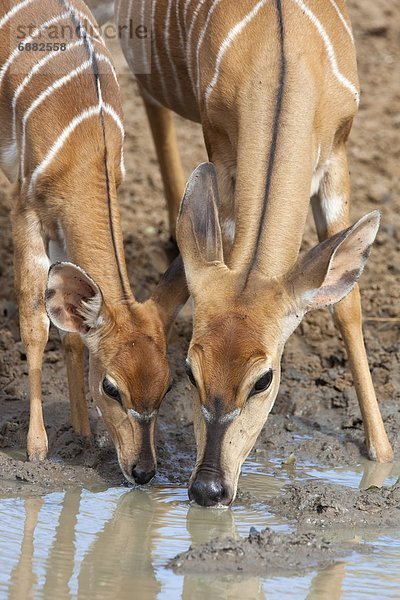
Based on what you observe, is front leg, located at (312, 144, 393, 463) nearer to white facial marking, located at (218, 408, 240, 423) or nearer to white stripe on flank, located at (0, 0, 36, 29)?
white facial marking, located at (218, 408, 240, 423)

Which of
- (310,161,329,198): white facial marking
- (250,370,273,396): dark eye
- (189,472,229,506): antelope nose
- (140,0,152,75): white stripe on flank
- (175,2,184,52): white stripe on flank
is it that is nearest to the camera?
(189,472,229,506): antelope nose

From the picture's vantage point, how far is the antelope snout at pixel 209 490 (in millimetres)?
5145

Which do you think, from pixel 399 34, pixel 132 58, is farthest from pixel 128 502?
pixel 399 34

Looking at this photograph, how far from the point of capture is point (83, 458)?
612 centimetres

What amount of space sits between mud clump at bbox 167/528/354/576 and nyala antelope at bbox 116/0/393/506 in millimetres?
430

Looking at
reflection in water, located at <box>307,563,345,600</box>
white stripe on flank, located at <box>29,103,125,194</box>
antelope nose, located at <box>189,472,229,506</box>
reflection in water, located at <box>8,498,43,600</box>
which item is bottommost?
reflection in water, located at <box>307,563,345,600</box>

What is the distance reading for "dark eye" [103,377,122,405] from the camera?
219 inches

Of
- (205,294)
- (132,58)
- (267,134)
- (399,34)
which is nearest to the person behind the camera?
(205,294)

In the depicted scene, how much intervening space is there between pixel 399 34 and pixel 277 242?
20.6 feet

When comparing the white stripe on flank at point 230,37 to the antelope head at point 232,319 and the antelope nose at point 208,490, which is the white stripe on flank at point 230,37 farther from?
the antelope nose at point 208,490

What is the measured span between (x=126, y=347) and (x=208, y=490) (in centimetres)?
77

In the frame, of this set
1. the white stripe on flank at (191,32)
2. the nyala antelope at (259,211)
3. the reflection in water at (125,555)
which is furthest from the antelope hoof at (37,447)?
the white stripe on flank at (191,32)

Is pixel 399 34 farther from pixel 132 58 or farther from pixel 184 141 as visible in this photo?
pixel 132 58

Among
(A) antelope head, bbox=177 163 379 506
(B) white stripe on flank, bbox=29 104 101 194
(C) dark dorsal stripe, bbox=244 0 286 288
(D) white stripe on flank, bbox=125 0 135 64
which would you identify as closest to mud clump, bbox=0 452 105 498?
(A) antelope head, bbox=177 163 379 506
